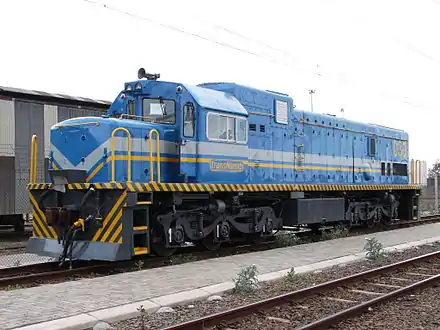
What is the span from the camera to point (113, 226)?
943cm

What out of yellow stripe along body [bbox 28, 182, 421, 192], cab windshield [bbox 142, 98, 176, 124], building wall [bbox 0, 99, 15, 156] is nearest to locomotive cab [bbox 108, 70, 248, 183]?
cab windshield [bbox 142, 98, 176, 124]

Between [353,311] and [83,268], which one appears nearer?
[353,311]

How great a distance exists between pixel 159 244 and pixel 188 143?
2.19m

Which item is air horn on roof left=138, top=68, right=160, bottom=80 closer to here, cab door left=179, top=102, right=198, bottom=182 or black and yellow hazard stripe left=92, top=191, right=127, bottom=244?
cab door left=179, top=102, right=198, bottom=182

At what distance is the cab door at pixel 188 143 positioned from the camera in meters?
10.7

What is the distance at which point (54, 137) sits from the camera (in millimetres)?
10594

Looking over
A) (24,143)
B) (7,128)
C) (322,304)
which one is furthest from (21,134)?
(322,304)

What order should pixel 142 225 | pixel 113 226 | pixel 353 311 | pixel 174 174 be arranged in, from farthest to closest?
1. pixel 174 174
2. pixel 142 225
3. pixel 113 226
4. pixel 353 311

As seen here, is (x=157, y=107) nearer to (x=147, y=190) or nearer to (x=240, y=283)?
(x=147, y=190)

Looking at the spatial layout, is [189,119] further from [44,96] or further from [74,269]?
[44,96]

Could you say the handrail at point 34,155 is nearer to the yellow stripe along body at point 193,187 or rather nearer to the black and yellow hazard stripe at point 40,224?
the yellow stripe along body at point 193,187

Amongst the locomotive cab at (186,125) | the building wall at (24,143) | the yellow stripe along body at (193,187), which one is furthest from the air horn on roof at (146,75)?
the building wall at (24,143)

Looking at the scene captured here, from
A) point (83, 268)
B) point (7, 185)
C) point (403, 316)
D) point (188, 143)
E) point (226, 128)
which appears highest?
point (226, 128)

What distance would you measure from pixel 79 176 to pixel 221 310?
461 cm
